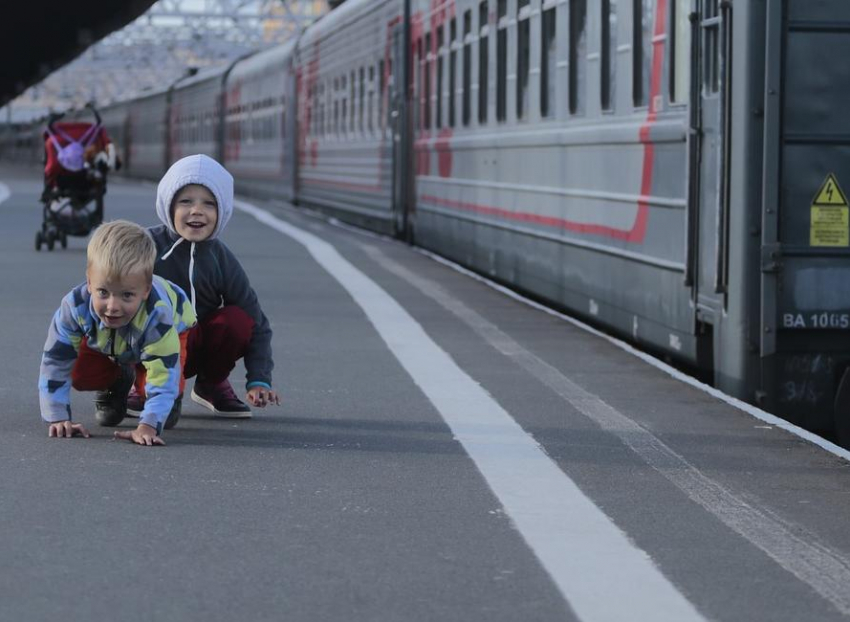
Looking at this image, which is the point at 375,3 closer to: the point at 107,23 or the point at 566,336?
the point at 566,336

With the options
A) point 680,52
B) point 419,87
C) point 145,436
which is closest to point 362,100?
point 419,87

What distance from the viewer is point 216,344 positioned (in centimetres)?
781

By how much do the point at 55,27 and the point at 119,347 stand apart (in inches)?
2598

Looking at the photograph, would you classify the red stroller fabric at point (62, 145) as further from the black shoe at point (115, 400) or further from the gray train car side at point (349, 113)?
the black shoe at point (115, 400)

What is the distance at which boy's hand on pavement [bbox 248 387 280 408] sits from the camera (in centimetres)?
748

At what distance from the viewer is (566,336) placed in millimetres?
11930

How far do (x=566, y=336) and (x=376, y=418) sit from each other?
4.05 m

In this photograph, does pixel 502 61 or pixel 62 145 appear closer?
pixel 502 61

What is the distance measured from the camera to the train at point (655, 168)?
8.41 meters

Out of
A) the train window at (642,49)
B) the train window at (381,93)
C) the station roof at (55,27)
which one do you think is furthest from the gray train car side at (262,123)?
the train window at (642,49)

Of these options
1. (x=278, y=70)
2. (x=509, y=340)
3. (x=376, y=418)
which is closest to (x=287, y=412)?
(x=376, y=418)

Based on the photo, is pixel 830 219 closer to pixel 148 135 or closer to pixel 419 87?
pixel 419 87

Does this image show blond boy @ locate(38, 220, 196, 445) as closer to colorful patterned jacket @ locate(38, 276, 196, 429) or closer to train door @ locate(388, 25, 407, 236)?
colorful patterned jacket @ locate(38, 276, 196, 429)

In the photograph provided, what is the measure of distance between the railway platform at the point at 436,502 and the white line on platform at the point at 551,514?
1 centimetres
